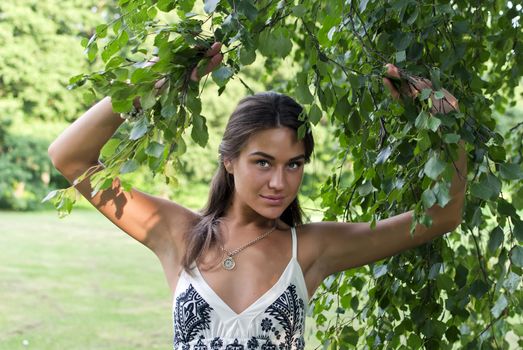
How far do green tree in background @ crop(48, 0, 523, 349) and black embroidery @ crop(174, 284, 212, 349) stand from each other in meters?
0.26

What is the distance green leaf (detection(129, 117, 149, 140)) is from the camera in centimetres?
129

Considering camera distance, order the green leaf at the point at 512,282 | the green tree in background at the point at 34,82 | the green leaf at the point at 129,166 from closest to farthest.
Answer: the green leaf at the point at 129,166 < the green leaf at the point at 512,282 < the green tree in background at the point at 34,82

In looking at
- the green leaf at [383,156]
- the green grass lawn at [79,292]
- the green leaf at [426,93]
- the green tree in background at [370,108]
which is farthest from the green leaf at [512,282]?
the green grass lawn at [79,292]

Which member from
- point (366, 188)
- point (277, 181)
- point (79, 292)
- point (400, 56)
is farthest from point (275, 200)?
point (79, 292)

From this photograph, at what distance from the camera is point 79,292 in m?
7.81

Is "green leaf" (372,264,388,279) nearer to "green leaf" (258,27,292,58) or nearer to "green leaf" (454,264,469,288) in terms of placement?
"green leaf" (454,264,469,288)

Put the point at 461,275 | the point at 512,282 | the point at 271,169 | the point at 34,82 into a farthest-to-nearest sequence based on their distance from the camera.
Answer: the point at 34,82 → the point at 461,275 → the point at 271,169 → the point at 512,282

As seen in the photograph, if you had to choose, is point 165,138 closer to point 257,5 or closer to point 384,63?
point 257,5

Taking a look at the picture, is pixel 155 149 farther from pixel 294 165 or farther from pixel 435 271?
pixel 435 271

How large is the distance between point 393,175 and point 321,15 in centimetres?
38

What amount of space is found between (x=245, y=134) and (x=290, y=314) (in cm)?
37

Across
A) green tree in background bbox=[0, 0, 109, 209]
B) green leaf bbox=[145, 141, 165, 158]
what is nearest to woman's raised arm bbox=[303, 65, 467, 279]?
green leaf bbox=[145, 141, 165, 158]

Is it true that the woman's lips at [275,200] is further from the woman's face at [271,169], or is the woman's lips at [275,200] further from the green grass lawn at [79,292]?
the green grass lawn at [79,292]

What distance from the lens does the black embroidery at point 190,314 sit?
1700 millimetres
